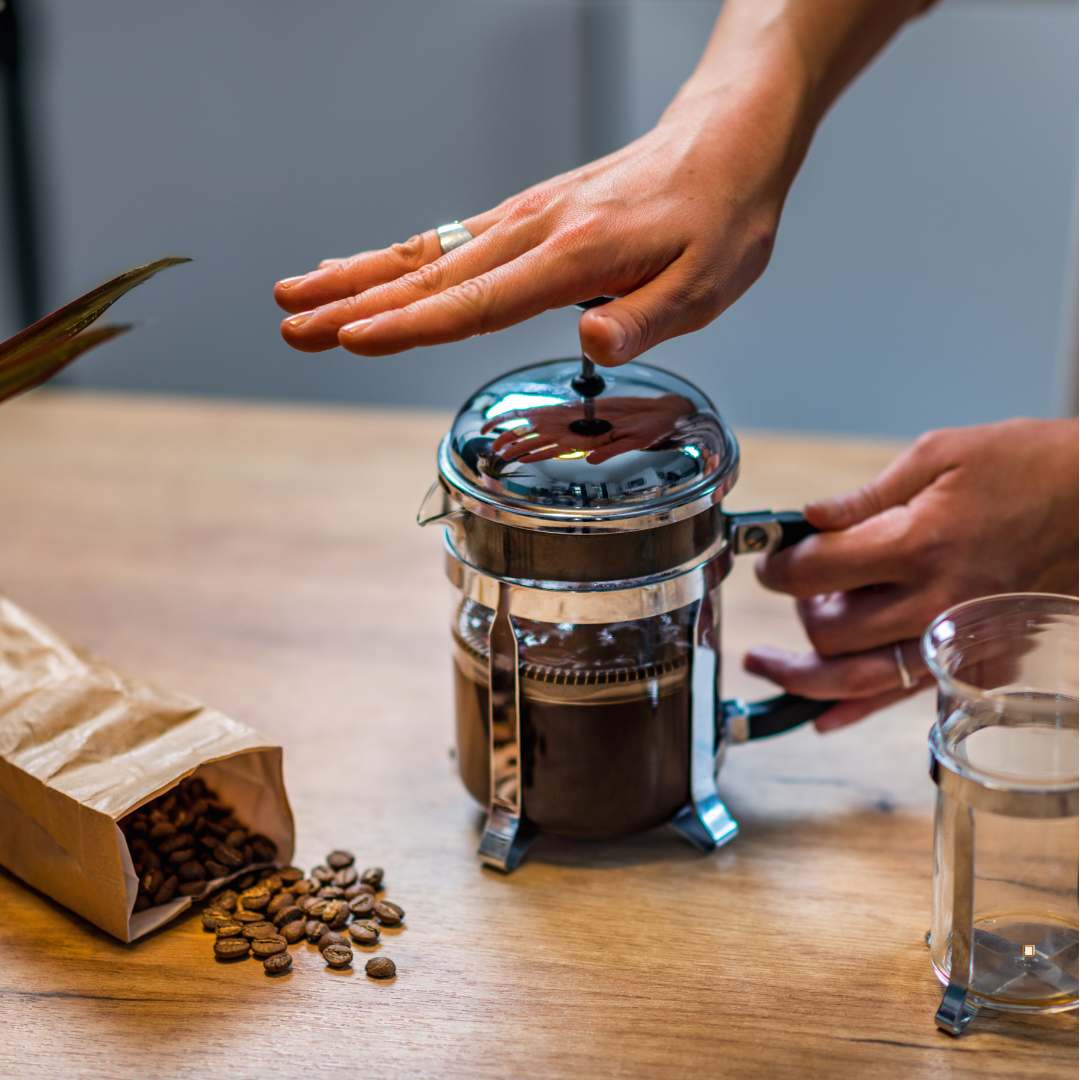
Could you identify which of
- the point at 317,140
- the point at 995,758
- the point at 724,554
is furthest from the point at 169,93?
the point at 995,758

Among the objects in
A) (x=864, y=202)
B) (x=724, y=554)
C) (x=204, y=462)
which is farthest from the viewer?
(x=864, y=202)

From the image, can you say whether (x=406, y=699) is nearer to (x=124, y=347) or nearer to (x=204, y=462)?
(x=204, y=462)

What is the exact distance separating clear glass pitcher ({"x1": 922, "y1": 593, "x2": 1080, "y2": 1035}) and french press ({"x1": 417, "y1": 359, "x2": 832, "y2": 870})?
171mm

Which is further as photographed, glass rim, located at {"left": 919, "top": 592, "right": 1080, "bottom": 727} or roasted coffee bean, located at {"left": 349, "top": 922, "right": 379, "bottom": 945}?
roasted coffee bean, located at {"left": 349, "top": 922, "right": 379, "bottom": 945}

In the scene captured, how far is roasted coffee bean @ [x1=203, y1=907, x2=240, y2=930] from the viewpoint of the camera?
0.80m

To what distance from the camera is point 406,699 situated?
3.53 feet

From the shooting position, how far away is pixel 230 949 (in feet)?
2.56

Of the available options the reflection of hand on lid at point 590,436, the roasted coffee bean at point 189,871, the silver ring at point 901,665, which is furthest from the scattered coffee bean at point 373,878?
the silver ring at point 901,665

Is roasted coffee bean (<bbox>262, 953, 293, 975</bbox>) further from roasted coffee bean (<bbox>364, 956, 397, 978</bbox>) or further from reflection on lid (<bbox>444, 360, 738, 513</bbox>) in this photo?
reflection on lid (<bbox>444, 360, 738, 513</bbox>)

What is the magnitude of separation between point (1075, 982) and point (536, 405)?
1.59 ft

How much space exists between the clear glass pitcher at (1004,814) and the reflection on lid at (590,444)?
18 centimetres

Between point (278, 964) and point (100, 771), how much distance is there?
0.17m

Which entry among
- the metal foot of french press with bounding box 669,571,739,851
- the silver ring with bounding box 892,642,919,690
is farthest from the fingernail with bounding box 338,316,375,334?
the silver ring with bounding box 892,642,919,690

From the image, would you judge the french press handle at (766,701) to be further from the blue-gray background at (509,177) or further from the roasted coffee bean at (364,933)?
the blue-gray background at (509,177)
